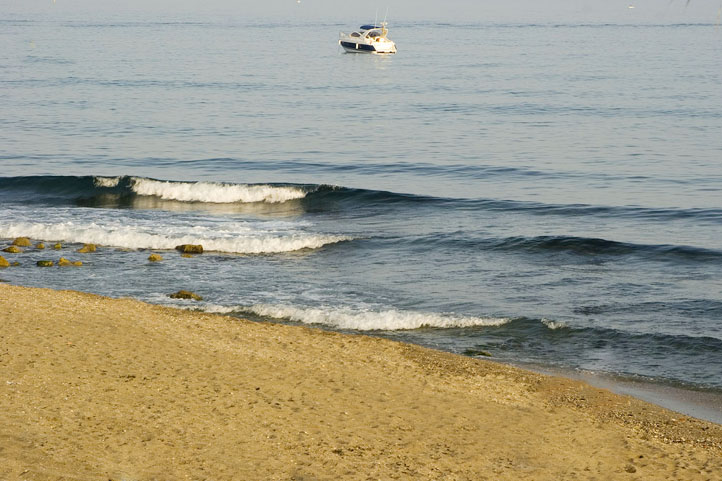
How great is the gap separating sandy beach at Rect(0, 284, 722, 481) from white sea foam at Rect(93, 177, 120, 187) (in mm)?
14637

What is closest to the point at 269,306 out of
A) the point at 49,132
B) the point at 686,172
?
the point at 686,172

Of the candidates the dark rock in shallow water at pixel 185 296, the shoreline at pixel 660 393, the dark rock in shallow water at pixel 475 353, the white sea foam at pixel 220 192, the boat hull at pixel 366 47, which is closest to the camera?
the shoreline at pixel 660 393

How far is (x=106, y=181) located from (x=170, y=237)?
25.4 ft

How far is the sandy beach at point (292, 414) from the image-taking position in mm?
7918

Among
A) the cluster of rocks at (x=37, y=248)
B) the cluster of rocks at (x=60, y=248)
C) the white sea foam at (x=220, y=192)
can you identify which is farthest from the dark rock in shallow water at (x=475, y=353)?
the white sea foam at (x=220, y=192)

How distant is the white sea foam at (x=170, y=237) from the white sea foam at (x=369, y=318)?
189 inches

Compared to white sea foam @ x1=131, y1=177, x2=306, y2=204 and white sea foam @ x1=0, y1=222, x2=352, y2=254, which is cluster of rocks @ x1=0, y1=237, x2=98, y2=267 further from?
white sea foam @ x1=131, y1=177, x2=306, y2=204

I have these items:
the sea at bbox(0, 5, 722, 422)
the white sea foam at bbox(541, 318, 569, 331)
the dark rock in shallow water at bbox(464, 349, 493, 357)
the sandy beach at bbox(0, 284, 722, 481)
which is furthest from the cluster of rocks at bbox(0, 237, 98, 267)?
the white sea foam at bbox(541, 318, 569, 331)

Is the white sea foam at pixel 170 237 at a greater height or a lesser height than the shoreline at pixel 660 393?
lesser

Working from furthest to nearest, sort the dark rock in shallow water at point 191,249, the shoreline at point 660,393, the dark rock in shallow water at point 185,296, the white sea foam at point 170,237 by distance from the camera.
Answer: the white sea foam at point 170,237
the dark rock in shallow water at point 191,249
the dark rock in shallow water at point 185,296
the shoreline at point 660,393

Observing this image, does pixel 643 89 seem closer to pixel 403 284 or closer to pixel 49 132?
pixel 49 132

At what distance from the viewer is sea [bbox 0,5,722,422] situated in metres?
14.2

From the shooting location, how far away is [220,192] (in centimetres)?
2552

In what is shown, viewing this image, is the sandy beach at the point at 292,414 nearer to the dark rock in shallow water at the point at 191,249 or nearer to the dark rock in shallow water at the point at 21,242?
the dark rock in shallow water at the point at 191,249
